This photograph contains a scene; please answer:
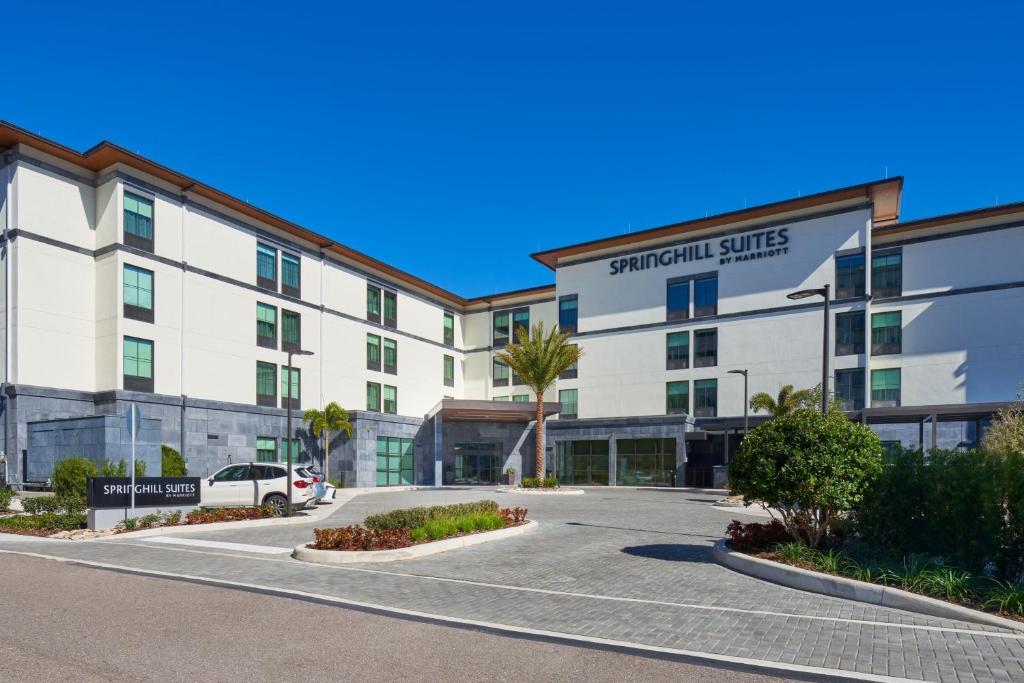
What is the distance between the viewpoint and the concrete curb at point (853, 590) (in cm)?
853

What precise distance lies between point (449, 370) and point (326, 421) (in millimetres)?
17661

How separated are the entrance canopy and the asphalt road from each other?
130 ft

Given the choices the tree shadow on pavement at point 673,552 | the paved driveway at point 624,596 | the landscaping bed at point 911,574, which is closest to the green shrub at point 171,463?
the paved driveway at point 624,596

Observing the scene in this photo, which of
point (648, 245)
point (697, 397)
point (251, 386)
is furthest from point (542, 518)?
point (648, 245)

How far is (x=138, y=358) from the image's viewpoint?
33594mm

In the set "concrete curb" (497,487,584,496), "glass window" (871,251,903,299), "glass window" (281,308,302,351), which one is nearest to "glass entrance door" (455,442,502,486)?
"concrete curb" (497,487,584,496)

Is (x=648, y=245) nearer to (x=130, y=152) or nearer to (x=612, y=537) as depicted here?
(x=130, y=152)

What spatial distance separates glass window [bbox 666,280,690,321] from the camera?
4806 centimetres

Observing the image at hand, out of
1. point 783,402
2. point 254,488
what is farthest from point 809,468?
point 783,402

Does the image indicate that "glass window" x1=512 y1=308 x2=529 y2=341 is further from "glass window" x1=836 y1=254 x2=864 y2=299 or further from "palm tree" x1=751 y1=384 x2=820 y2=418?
"glass window" x1=836 y1=254 x2=864 y2=299

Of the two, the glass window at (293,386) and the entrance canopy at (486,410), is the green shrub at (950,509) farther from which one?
the entrance canopy at (486,410)

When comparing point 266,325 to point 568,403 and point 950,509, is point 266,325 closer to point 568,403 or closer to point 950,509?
point 568,403

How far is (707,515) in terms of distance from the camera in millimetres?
23141

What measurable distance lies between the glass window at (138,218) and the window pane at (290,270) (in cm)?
911
